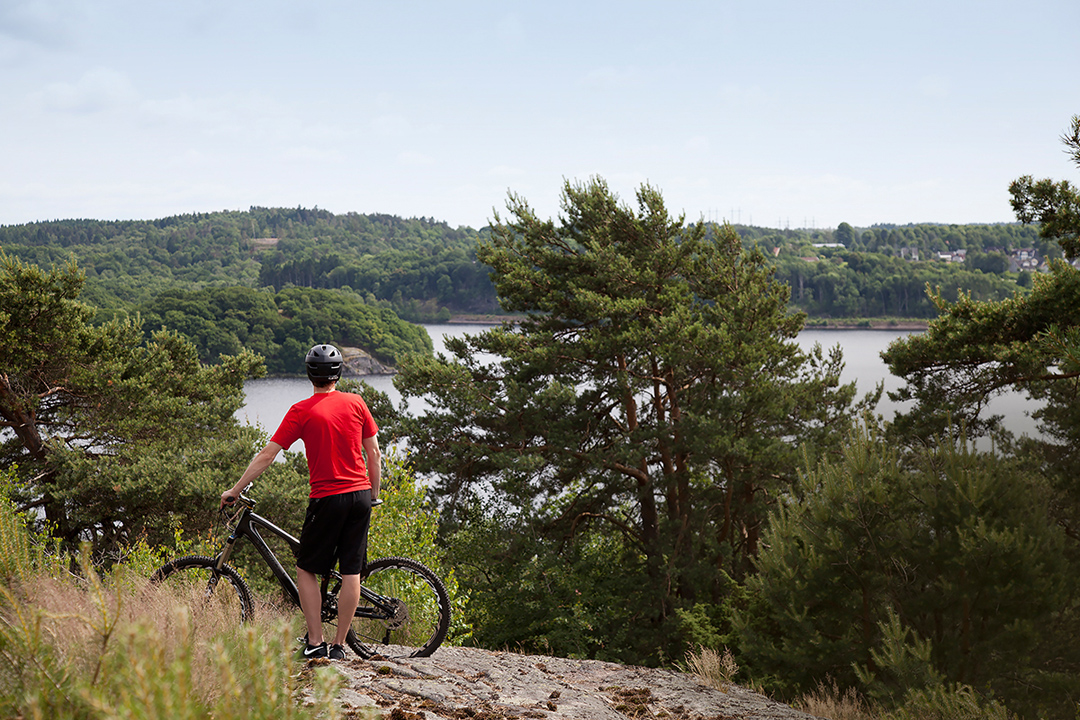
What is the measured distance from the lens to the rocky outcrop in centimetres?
5388

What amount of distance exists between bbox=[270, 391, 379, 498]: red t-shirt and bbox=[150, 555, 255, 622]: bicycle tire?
91 cm

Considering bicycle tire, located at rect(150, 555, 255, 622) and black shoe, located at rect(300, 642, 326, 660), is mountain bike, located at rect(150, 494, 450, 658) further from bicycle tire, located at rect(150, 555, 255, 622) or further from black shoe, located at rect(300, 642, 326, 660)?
black shoe, located at rect(300, 642, 326, 660)

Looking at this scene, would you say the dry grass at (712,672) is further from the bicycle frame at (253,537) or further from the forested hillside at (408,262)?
the forested hillside at (408,262)

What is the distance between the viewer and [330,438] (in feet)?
14.2

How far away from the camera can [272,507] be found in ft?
45.1

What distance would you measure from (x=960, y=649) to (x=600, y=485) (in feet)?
35.7

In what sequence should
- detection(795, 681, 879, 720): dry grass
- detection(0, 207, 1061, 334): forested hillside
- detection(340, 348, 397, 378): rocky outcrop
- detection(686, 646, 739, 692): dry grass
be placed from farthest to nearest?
detection(0, 207, 1061, 334): forested hillside, detection(340, 348, 397, 378): rocky outcrop, detection(795, 681, 879, 720): dry grass, detection(686, 646, 739, 692): dry grass

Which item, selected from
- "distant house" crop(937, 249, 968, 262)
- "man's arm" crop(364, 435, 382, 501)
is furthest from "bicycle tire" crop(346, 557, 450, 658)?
"distant house" crop(937, 249, 968, 262)

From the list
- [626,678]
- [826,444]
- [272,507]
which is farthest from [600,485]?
[626,678]

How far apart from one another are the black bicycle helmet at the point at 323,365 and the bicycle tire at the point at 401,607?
3.85 feet

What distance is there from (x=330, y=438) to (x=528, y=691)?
2.20 meters

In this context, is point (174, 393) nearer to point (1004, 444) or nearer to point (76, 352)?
point (76, 352)

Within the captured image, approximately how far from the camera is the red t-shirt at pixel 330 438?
4320 millimetres

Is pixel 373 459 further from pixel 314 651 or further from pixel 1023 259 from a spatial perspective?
pixel 1023 259
